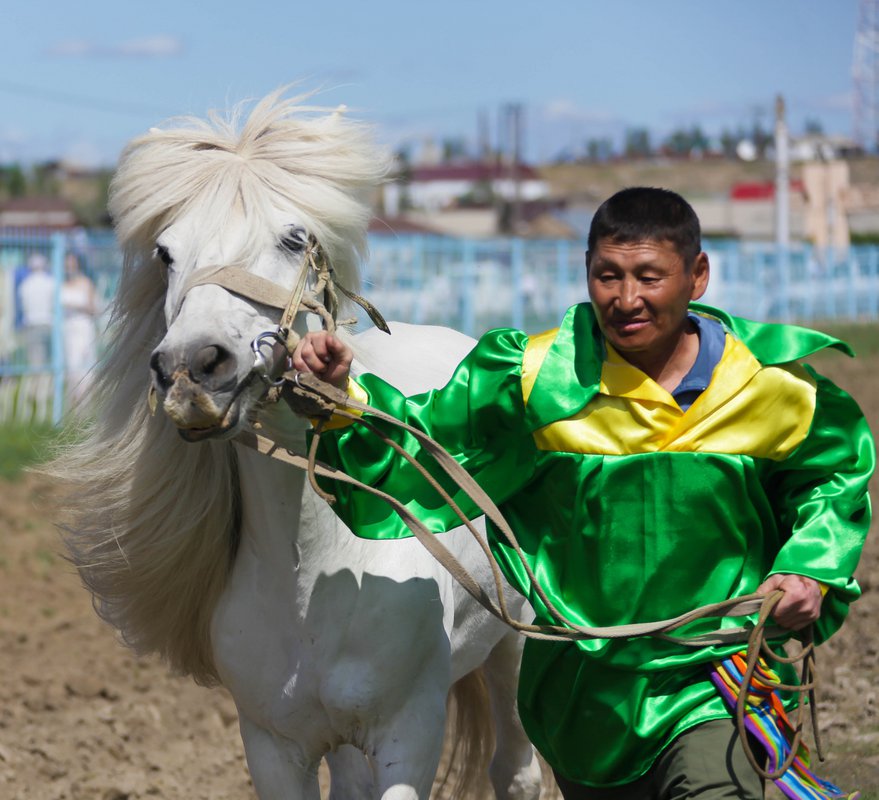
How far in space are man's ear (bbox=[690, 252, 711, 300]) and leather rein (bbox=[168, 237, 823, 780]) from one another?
2.06 feet

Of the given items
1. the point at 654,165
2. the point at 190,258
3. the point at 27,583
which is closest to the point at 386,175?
the point at 190,258

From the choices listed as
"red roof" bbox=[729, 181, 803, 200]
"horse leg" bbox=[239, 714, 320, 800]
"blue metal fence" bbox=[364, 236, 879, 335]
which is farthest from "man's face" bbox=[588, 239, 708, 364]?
"red roof" bbox=[729, 181, 803, 200]

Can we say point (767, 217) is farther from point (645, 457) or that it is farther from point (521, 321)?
point (645, 457)

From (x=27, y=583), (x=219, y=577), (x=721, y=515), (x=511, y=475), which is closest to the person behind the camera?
(x=721, y=515)

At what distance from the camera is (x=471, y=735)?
4.50 metres

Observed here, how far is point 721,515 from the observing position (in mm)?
2719

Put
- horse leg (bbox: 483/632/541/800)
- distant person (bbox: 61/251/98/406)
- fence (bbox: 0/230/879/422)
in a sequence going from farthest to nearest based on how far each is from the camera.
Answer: distant person (bbox: 61/251/98/406) → fence (bbox: 0/230/879/422) → horse leg (bbox: 483/632/541/800)

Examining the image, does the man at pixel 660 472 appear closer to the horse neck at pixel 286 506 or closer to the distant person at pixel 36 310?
the horse neck at pixel 286 506

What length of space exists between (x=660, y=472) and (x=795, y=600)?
366mm

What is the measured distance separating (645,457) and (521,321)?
55.1ft

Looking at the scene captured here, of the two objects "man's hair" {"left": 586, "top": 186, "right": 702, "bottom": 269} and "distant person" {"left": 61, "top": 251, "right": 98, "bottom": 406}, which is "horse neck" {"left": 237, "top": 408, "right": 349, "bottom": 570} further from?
"distant person" {"left": 61, "top": 251, "right": 98, "bottom": 406}

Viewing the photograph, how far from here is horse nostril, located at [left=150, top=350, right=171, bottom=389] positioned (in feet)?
8.37

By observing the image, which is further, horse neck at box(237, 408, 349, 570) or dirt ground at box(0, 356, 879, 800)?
dirt ground at box(0, 356, 879, 800)

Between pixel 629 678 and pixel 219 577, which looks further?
pixel 219 577
